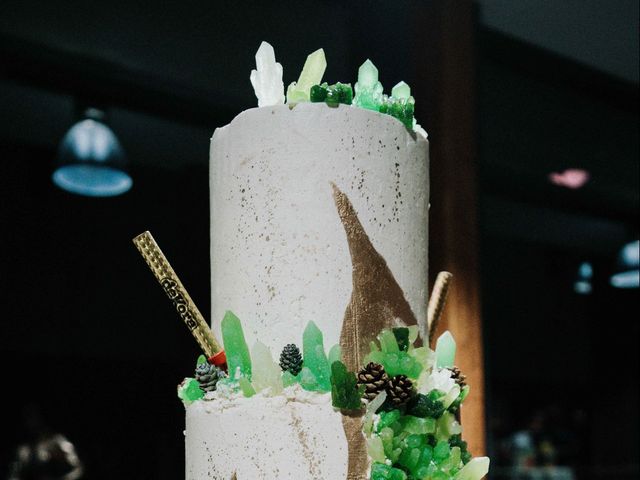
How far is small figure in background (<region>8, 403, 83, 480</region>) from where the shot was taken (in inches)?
155

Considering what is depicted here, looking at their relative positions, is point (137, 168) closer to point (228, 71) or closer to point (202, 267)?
point (202, 267)

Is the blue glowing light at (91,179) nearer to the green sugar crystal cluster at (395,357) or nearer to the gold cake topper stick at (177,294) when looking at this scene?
the gold cake topper stick at (177,294)

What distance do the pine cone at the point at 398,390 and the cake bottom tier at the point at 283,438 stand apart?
9 cm

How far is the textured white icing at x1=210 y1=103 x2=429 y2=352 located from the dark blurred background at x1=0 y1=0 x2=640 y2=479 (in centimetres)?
113

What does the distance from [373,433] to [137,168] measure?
10.0ft

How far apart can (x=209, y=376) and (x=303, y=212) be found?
31cm

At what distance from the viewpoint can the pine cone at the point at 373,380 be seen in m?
1.38

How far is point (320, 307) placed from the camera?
1.43m

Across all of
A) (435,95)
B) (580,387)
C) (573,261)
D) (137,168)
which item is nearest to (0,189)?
(137,168)

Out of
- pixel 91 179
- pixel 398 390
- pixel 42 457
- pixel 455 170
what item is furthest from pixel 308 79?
pixel 42 457

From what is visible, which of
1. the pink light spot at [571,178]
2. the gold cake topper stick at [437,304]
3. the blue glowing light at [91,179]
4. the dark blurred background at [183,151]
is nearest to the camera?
the gold cake topper stick at [437,304]

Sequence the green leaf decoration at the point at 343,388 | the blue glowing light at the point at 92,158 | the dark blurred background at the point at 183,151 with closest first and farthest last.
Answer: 1. the green leaf decoration at the point at 343,388
2. the dark blurred background at the point at 183,151
3. the blue glowing light at the point at 92,158

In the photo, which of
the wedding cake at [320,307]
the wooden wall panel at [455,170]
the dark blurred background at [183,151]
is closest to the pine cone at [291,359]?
the wedding cake at [320,307]

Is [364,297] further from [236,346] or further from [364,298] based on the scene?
[236,346]
